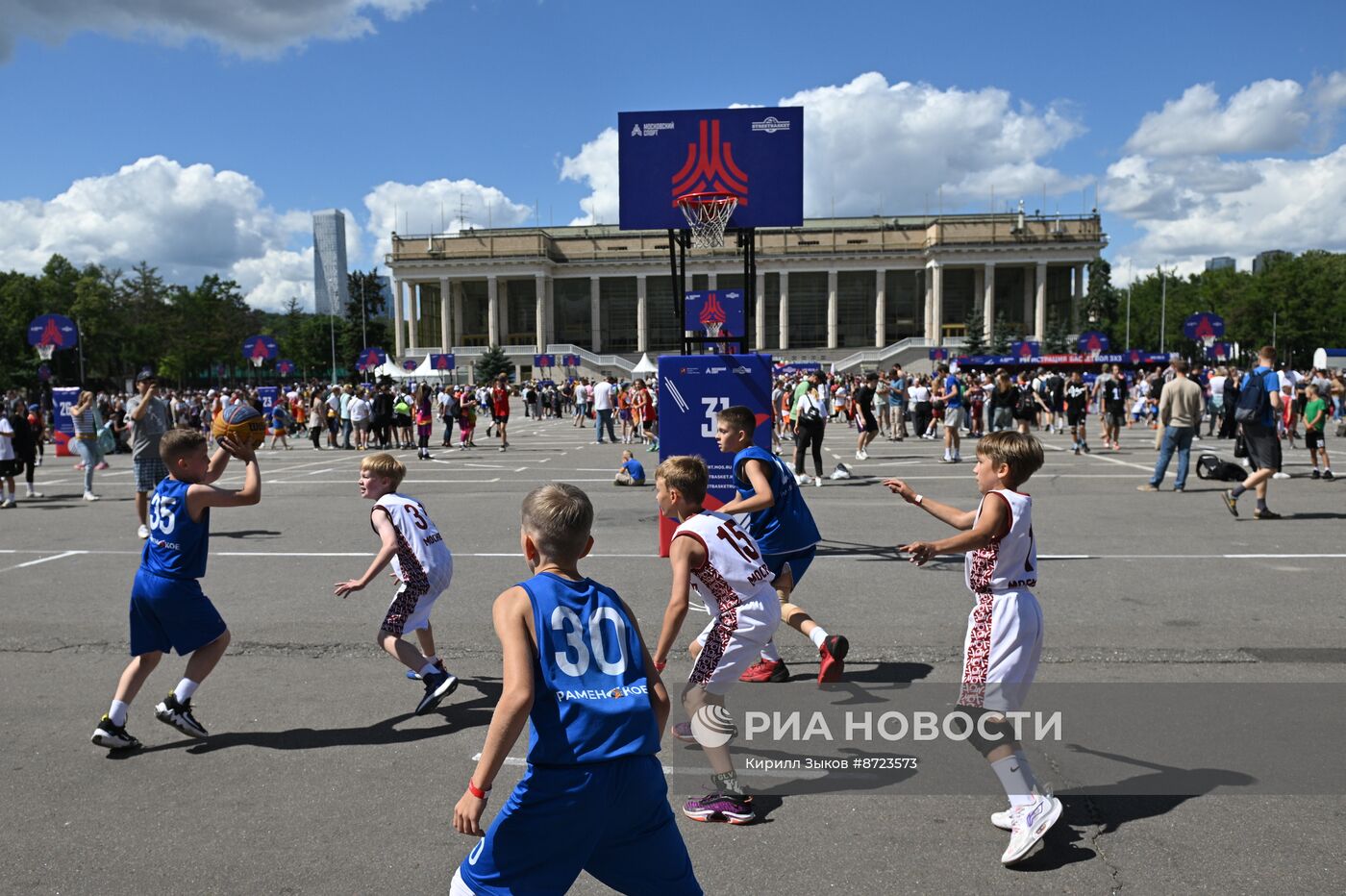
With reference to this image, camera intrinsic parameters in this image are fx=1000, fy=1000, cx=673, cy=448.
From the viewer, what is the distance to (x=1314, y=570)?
349 inches

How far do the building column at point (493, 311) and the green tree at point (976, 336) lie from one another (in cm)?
4935

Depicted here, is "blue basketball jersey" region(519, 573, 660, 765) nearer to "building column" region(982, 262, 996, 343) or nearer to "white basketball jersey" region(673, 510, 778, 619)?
"white basketball jersey" region(673, 510, 778, 619)

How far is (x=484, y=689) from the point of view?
586cm

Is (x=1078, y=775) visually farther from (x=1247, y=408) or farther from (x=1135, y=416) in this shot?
(x=1135, y=416)

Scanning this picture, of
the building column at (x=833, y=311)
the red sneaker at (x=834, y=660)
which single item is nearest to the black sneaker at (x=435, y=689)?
the red sneaker at (x=834, y=660)

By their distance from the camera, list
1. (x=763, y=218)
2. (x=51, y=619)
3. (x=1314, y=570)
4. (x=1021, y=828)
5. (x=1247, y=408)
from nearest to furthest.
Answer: (x=1021, y=828) < (x=51, y=619) < (x=1314, y=570) < (x=763, y=218) < (x=1247, y=408)

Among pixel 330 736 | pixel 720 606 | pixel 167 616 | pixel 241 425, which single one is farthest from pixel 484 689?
pixel 720 606

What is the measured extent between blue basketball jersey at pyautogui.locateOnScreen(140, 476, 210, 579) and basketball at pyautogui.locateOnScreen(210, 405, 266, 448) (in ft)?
1.16

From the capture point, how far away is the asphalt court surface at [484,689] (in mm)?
3676

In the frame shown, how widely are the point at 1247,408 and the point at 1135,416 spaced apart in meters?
23.9

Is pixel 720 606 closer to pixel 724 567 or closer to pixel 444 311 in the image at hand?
pixel 724 567

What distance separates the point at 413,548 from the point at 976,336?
95582 millimetres

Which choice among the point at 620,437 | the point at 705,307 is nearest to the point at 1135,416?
the point at 620,437

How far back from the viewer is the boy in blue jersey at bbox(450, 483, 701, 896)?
252cm
